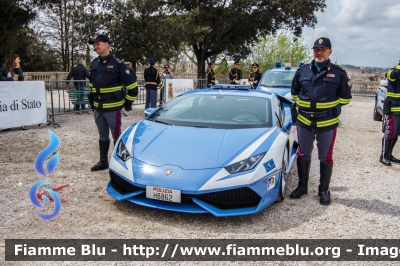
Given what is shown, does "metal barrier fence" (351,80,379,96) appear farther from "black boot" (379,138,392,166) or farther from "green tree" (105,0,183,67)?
"black boot" (379,138,392,166)

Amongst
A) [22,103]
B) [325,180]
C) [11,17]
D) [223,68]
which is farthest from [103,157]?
[223,68]

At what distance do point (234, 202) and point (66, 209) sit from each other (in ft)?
6.03

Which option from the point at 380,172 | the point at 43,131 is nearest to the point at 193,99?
the point at 380,172

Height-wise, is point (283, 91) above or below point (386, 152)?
above

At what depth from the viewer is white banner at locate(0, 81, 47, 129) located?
8398 mm

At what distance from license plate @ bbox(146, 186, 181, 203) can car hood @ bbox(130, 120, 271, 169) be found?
30 centimetres

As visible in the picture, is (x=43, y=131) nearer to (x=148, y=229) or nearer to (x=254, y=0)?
(x=148, y=229)

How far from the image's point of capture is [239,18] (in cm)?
2825

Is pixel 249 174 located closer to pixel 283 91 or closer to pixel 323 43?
pixel 323 43

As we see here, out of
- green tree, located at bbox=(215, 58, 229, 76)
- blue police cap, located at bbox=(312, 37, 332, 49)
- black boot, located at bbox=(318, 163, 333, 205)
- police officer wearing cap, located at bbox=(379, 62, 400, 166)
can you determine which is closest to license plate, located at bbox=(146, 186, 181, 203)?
black boot, located at bbox=(318, 163, 333, 205)

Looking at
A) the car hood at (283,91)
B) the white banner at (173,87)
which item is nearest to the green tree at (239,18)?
the white banner at (173,87)

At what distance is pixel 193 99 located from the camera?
5.52 metres

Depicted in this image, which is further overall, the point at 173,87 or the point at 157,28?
the point at 157,28

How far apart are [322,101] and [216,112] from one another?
139cm
